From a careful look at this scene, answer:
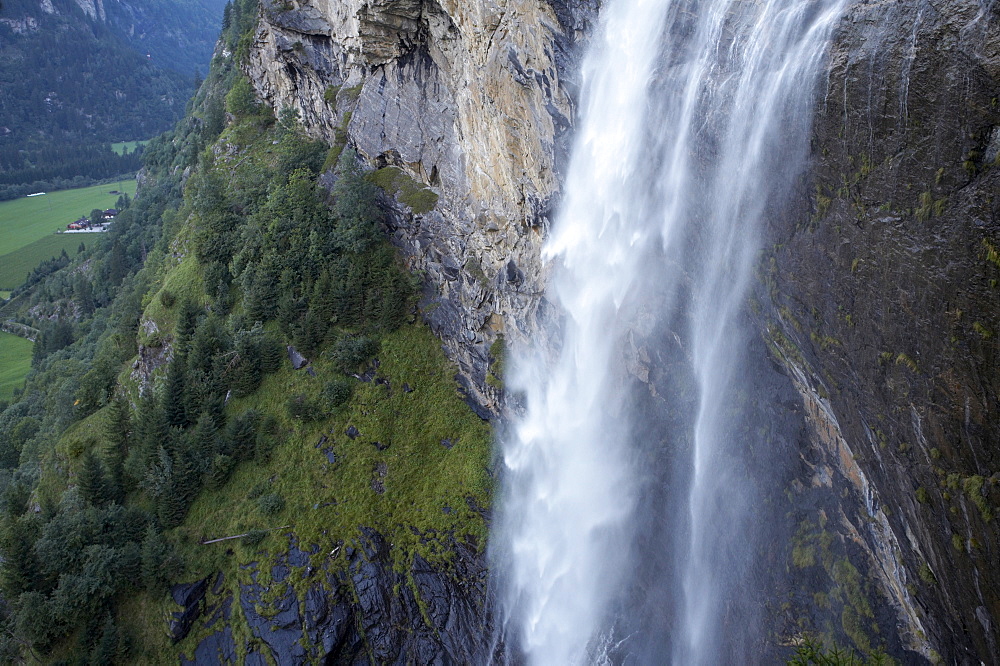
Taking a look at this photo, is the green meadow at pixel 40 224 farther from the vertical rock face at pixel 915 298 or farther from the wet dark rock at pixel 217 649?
the vertical rock face at pixel 915 298

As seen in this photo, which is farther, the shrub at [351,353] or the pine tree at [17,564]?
the shrub at [351,353]

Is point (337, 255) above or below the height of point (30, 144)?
below

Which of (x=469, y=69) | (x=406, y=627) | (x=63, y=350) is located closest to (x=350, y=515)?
(x=406, y=627)

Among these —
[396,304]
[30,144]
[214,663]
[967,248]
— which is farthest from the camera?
[30,144]

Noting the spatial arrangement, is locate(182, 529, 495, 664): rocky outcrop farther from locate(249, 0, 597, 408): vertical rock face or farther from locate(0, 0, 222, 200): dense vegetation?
locate(0, 0, 222, 200): dense vegetation

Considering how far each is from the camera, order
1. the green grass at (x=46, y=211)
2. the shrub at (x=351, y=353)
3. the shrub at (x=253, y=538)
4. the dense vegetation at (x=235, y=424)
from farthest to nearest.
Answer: the green grass at (x=46, y=211) → the shrub at (x=351, y=353) → the shrub at (x=253, y=538) → the dense vegetation at (x=235, y=424)

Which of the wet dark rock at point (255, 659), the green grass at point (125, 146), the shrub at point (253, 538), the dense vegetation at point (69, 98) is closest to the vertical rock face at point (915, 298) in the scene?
the wet dark rock at point (255, 659)

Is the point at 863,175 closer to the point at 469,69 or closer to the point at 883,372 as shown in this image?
the point at 883,372

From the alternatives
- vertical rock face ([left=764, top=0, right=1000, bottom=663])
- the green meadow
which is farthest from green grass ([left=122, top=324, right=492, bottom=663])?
the green meadow
